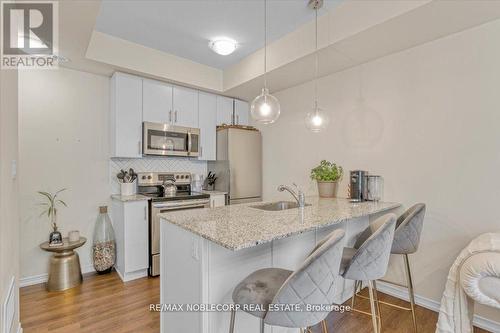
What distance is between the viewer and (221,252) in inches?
53.4

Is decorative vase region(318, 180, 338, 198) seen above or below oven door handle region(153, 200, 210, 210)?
above

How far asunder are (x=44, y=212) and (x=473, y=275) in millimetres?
3916

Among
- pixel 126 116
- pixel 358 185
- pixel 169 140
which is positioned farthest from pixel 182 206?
pixel 358 185

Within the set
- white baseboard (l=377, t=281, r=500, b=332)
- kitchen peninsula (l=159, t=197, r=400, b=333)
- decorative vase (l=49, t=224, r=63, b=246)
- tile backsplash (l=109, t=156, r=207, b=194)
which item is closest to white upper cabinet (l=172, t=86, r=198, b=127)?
tile backsplash (l=109, t=156, r=207, b=194)

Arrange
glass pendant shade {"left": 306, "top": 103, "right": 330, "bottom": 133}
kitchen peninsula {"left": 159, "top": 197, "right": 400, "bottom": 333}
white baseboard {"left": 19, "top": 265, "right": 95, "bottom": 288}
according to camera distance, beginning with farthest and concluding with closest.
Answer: white baseboard {"left": 19, "top": 265, "right": 95, "bottom": 288}
glass pendant shade {"left": 306, "top": 103, "right": 330, "bottom": 133}
kitchen peninsula {"left": 159, "top": 197, "right": 400, "bottom": 333}

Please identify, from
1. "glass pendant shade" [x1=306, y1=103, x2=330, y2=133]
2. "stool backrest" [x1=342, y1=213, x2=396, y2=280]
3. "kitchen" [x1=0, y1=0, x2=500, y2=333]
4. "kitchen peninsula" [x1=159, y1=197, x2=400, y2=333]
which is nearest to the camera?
"kitchen peninsula" [x1=159, y1=197, x2=400, y2=333]

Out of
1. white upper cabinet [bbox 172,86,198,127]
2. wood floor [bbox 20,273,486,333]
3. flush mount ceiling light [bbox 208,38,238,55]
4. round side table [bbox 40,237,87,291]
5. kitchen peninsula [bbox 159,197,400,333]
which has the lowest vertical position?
wood floor [bbox 20,273,486,333]

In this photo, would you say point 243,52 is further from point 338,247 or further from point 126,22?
point 338,247

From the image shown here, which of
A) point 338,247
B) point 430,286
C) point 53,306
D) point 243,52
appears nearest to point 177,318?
point 338,247

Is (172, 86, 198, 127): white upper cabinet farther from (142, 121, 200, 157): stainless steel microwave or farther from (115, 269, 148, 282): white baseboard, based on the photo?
(115, 269, 148, 282): white baseboard

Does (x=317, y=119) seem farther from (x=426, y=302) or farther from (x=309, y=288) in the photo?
(x=426, y=302)

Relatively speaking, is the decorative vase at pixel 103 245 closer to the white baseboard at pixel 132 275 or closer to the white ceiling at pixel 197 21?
the white baseboard at pixel 132 275

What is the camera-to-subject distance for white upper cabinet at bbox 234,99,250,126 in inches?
160

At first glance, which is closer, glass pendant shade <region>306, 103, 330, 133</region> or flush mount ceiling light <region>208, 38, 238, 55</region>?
glass pendant shade <region>306, 103, 330, 133</region>
